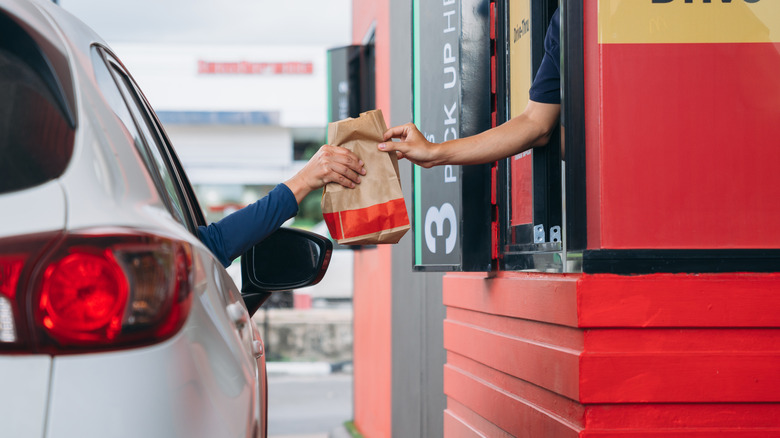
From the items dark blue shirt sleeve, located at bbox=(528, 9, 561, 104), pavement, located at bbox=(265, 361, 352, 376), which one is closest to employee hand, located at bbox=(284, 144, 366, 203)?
dark blue shirt sleeve, located at bbox=(528, 9, 561, 104)

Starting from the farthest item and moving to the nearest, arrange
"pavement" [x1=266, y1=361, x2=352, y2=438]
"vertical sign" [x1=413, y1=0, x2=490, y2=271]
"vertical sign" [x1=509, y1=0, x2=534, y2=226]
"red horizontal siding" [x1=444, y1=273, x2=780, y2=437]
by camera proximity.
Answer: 1. "pavement" [x1=266, y1=361, x2=352, y2=438]
2. "vertical sign" [x1=413, y1=0, x2=490, y2=271]
3. "vertical sign" [x1=509, y1=0, x2=534, y2=226]
4. "red horizontal siding" [x1=444, y1=273, x2=780, y2=437]

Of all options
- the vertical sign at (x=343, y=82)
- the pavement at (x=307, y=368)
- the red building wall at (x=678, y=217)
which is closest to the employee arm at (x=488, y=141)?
the red building wall at (x=678, y=217)

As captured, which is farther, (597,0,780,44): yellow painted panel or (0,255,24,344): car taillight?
(597,0,780,44): yellow painted panel

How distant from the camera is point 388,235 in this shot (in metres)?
2.68

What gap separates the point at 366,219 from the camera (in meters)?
2.64

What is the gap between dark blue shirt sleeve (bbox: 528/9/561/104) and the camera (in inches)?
104

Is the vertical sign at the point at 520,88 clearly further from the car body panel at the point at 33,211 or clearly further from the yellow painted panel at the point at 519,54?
the car body panel at the point at 33,211

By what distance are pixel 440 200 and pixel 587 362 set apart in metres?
1.56

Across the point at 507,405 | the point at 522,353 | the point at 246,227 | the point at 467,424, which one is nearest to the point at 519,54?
the point at 522,353

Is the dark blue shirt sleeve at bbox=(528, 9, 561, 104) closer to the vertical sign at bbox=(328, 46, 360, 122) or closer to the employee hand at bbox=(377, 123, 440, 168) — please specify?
the employee hand at bbox=(377, 123, 440, 168)

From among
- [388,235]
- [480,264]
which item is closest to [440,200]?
[480,264]

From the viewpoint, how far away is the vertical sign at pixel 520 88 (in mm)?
3033

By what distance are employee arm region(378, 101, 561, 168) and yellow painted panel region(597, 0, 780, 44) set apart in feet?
1.57

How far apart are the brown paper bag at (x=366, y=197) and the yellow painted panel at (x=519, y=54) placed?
69 centimetres
